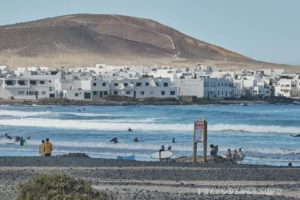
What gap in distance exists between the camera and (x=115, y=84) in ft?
269

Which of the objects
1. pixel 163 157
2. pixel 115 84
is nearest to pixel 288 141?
pixel 163 157

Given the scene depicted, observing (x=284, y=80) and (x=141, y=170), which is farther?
(x=284, y=80)

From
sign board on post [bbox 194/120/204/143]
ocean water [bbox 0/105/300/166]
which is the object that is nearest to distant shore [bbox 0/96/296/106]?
ocean water [bbox 0/105/300/166]

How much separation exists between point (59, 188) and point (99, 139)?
24.9 metres

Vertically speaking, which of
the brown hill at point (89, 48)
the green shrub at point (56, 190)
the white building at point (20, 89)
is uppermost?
the brown hill at point (89, 48)

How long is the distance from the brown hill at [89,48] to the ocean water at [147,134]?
10390cm

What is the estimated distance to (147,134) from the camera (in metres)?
37.2

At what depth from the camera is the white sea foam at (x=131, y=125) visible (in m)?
41.5

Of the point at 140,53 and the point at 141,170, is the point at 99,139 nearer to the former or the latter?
the point at 141,170

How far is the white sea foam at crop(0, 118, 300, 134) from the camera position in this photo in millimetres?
41500

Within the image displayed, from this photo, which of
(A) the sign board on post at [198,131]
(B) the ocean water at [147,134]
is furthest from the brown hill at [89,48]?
(A) the sign board on post at [198,131]

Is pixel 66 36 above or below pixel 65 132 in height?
above

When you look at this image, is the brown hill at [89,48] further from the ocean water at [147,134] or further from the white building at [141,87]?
the ocean water at [147,134]

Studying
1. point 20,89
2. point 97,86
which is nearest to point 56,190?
point 97,86
